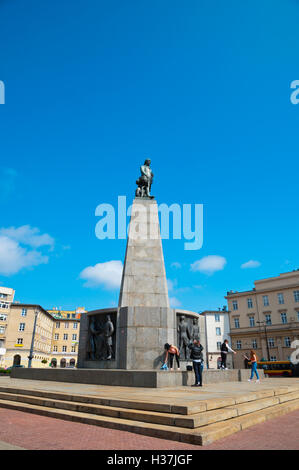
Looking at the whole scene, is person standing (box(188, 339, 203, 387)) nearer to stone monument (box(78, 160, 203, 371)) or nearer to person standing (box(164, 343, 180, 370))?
person standing (box(164, 343, 180, 370))

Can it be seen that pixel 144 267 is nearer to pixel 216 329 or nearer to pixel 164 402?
pixel 164 402

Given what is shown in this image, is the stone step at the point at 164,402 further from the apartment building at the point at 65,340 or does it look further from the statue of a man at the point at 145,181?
the apartment building at the point at 65,340

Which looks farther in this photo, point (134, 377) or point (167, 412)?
point (134, 377)

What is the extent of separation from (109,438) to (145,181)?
15.6m

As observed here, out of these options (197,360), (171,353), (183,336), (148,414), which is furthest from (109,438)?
(183,336)

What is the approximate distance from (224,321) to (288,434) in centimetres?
6887

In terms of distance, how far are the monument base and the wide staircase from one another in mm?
3040

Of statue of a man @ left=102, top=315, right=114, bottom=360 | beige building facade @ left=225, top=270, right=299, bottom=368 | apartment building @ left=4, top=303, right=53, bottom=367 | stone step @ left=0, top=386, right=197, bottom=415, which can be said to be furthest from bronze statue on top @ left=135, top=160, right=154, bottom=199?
apartment building @ left=4, top=303, right=53, bottom=367

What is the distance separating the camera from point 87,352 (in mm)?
15617

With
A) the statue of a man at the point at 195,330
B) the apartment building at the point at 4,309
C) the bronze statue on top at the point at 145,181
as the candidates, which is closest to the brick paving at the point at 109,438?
the statue of a man at the point at 195,330

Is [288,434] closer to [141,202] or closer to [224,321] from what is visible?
[141,202]

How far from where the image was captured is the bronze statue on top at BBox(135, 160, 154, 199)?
62.5 feet

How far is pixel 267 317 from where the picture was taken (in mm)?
57688
